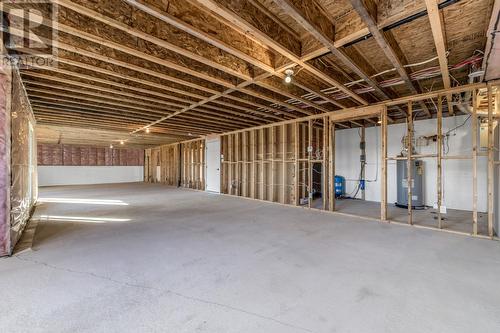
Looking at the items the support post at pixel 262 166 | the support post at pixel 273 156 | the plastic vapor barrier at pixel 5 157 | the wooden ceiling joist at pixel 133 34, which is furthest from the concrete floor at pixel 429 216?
the plastic vapor barrier at pixel 5 157

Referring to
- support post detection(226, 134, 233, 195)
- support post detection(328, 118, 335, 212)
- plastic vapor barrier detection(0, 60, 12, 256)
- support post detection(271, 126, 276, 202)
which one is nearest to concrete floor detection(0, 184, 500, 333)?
plastic vapor barrier detection(0, 60, 12, 256)

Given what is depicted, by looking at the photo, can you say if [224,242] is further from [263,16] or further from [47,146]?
[47,146]

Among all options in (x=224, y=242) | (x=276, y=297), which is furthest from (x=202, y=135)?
(x=276, y=297)

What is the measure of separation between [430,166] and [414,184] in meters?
0.98

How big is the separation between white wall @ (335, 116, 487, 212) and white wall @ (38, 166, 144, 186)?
47.4ft

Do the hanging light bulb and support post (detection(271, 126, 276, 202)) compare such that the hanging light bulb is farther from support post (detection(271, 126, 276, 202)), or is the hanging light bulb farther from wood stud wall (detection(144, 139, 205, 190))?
wood stud wall (detection(144, 139, 205, 190))

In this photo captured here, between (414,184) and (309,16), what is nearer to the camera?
(309,16)

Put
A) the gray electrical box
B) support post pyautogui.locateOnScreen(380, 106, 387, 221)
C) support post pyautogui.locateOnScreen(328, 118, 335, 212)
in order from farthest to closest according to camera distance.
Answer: the gray electrical box < support post pyautogui.locateOnScreen(328, 118, 335, 212) < support post pyautogui.locateOnScreen(380, 106, 387, 221)

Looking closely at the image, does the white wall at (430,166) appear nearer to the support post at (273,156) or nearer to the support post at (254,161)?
the support post at (273,156)

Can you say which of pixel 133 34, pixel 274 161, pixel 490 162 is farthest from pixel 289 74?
pixel 274 161

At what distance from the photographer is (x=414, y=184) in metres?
5.71

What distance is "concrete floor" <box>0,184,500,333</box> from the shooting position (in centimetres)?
159

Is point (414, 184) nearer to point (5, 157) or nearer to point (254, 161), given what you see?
point (254, 161)

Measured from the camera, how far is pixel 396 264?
255 cm
